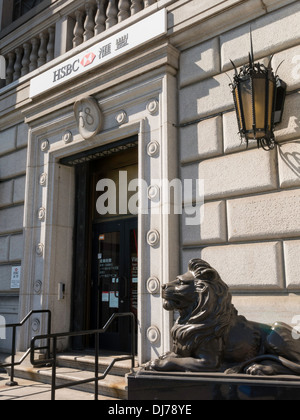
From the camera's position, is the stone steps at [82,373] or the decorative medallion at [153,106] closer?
the stone steps at [82,373]

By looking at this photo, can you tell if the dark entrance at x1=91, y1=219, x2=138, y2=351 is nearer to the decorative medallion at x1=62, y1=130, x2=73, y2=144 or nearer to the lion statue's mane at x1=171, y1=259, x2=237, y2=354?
the decorative medallion at x1=62, y1=130, x2=73, y2=144

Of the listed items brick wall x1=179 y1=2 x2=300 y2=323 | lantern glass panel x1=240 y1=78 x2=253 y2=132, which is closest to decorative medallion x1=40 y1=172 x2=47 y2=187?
brick wall x1=179 y1=2 x2=300 y2=323

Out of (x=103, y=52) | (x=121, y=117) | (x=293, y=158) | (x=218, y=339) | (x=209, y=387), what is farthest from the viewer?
(x=103, y=52)

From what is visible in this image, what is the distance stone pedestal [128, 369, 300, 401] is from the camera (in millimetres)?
3398

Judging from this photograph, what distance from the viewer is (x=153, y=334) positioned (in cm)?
581

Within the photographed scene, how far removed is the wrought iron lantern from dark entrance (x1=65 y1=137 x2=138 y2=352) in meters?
2.67

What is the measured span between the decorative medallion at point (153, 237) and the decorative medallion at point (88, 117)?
219cm

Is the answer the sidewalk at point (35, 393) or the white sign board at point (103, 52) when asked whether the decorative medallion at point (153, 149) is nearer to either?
the white sign board at point (103, 52)

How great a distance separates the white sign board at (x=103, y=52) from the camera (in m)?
6.54

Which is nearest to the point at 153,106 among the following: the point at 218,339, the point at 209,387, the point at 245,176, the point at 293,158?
the point at 245,176

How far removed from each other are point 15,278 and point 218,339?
5.64 m

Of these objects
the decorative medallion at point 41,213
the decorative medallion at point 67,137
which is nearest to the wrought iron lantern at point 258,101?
the decorative medallion at point 67,137

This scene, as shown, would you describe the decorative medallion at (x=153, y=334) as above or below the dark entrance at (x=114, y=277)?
below

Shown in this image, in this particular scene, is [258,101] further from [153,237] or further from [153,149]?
[153,237]
